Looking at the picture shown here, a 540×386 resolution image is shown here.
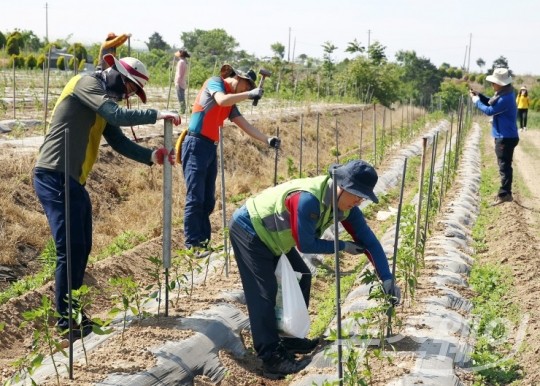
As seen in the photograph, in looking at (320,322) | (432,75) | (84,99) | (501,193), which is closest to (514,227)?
(501,193)

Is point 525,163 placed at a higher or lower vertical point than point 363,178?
lower

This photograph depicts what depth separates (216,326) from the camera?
4.48m

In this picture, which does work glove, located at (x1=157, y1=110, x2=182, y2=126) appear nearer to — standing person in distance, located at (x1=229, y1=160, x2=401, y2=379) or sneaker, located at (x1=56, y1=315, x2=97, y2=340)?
standing person in distance, located at (x1=229, y1=160, x2=401, y2=379)

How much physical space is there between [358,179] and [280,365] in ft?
3.87

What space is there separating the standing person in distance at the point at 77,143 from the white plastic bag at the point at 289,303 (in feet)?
3.28

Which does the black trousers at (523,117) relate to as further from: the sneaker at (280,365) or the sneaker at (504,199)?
the sneaker at (280,365)

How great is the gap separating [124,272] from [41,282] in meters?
0.76

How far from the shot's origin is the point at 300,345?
4.39m

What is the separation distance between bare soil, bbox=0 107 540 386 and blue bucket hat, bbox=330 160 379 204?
924 millimetres

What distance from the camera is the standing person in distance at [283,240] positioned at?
151 inches

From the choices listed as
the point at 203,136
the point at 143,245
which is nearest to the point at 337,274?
the point at 203,136

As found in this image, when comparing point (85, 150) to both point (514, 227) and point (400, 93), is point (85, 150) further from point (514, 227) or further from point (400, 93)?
point (400, 93)

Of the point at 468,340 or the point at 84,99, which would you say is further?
the point at 468,340

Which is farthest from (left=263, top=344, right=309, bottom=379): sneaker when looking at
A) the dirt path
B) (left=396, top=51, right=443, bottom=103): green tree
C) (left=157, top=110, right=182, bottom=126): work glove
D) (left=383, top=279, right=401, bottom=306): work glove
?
(left=396, top=51, right=443, bottom=103): green tree
